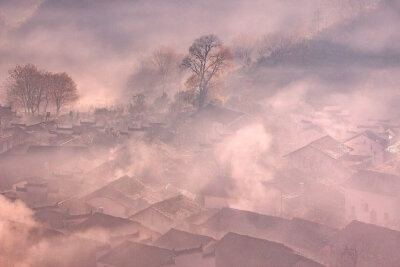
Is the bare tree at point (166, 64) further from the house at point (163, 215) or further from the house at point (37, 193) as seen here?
the house at point (163, 215)

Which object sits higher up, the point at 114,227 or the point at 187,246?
the point at 114,227

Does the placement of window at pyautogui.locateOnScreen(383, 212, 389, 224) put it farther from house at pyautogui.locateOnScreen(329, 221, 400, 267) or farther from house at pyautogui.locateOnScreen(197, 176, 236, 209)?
house at pyautogui.locateOnScreen(197, 176, 236, 209)

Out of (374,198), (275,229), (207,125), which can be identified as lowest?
(275,229)

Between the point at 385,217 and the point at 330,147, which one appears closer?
the point at 385,217

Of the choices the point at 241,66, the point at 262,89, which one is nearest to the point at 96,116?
the point at 262,89

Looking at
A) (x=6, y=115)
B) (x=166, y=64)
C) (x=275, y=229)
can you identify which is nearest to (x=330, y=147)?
(x=275, y=229)

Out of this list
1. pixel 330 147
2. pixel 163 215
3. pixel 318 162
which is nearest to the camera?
pixel 163 215

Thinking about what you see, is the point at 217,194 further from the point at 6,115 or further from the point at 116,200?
the point at 6,115
